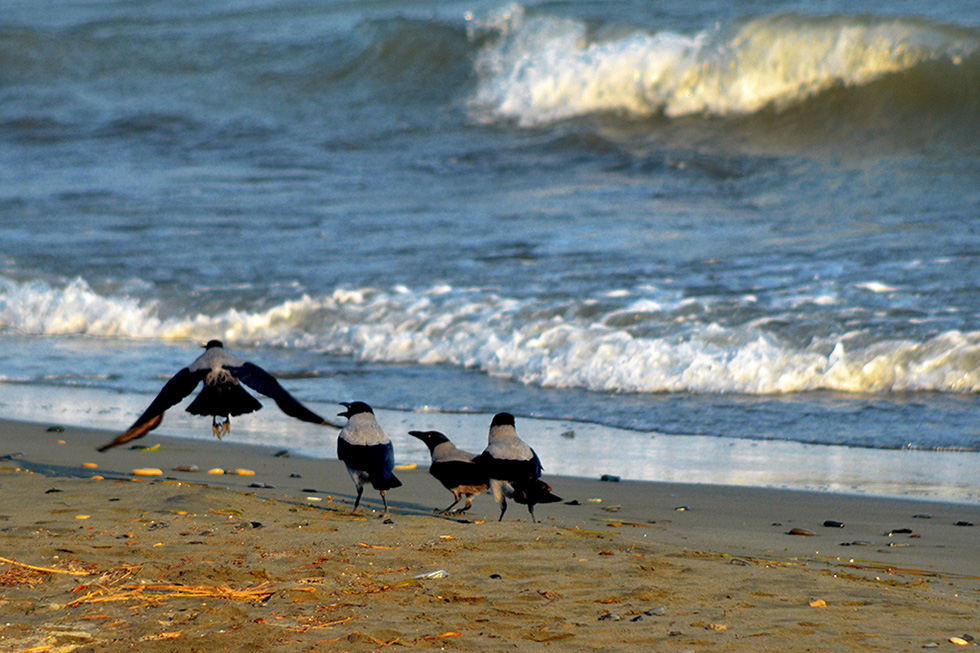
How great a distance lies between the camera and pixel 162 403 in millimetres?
4984

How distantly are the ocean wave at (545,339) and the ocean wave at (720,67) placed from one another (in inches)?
346

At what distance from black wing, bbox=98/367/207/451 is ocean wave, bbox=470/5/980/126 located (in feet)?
40.3

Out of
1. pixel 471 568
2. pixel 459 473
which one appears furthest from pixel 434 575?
pixel 459 473

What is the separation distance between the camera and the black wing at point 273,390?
4836mm

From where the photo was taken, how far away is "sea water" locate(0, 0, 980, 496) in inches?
277

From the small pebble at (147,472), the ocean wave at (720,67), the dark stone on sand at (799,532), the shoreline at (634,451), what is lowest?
the dark stone on sand at (799,532)

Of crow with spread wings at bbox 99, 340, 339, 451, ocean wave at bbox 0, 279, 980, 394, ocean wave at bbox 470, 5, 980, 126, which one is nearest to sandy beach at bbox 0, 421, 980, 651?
crow with spread wings at bbox 99, 340, 339, 451

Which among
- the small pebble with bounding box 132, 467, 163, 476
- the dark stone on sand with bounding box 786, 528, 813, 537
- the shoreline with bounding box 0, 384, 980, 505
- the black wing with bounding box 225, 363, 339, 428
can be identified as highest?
the black wing with bounding box 225, 363, 339, 428

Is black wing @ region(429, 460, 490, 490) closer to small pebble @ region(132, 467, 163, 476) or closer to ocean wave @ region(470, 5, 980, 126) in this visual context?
small pebble @ region(132, 467, 163, 476)

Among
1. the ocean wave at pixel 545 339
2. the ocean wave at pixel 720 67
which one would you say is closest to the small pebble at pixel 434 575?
the ocean wave at pixel 545 339

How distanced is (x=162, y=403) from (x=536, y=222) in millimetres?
7076

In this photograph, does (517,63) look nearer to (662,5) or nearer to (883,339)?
(662,5)

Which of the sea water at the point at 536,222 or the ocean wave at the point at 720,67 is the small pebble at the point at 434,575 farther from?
the ocean wave at the point at 720,67

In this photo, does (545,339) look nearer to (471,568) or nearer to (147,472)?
(147,472)
